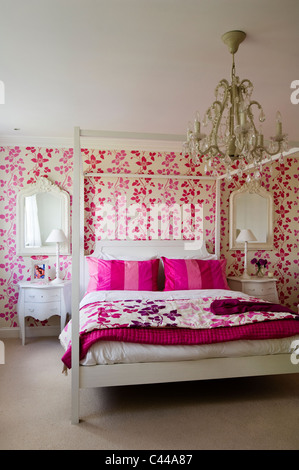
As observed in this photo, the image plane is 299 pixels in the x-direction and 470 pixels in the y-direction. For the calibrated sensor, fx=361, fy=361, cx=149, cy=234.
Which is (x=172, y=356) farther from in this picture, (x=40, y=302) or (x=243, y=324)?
(x=40, y=302)

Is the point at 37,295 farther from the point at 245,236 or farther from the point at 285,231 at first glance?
the point at 285,231

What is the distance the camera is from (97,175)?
14.9 feet

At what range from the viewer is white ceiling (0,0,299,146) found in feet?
6.58

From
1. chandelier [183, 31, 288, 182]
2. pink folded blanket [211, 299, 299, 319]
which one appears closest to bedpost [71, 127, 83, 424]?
chandelier [183, 31, 288, 182]

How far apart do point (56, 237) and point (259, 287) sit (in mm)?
2593

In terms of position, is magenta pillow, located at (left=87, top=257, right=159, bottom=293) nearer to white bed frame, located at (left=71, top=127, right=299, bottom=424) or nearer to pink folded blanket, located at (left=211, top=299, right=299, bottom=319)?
pink folded blanket, located at (left=211, top=299, right=299, bottom=319)

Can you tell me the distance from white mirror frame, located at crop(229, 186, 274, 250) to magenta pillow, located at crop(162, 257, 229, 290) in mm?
616

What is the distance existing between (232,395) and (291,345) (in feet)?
2.00

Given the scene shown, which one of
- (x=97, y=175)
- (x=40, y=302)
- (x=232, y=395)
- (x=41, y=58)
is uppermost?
(x=41, y=58)

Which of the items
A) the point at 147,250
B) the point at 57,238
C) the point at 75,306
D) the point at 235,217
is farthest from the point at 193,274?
the point at 75,306

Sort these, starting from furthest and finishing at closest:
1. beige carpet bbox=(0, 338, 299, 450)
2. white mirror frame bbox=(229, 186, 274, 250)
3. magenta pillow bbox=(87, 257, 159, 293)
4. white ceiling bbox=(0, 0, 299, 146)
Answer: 1. white mirror frame bbox=(229, 186, 274, 250)
2. magenta pillow bbox=(87, 257, 159, 293)
3. beige carpet bbox=(0, 338, 299, 450)
4. white ceiling bbox=(0, 0, 299, 146)

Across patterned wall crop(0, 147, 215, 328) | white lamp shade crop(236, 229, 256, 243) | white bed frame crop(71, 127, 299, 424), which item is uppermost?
patterned wall crop(0, 147, 215, 328)

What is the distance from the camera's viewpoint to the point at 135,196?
4.71 m

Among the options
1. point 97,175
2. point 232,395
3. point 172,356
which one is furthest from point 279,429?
point 97,175
